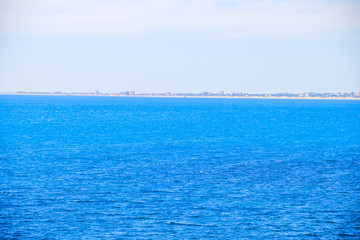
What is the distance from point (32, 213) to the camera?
32.9 metres

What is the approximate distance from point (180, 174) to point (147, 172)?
11.7 ft

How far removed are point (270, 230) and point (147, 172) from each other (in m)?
20.0

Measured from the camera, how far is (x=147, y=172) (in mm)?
47938

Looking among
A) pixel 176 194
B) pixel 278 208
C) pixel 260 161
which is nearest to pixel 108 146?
pixel 260 161

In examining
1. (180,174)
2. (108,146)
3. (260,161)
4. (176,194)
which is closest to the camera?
(176,194)

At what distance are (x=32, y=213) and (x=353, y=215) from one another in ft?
75.8

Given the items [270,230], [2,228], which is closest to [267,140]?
[270,230]

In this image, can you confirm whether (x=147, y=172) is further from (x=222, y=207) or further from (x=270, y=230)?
(x=270, y=230)

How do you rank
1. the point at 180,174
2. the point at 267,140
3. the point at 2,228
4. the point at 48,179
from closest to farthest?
the point at 2,228 < the point at 48,179 < the point at 180,174 < the point at 267,140

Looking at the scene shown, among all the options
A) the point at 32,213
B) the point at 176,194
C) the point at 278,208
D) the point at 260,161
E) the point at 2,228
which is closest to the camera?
the point at 2,228

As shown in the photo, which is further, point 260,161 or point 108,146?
point 108,146

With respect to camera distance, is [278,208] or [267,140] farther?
[267,140]

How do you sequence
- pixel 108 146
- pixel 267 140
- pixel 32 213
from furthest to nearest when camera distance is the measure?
pixel 267 140
pixel 108 146
pixel 32 213

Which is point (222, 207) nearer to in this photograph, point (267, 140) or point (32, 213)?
point (32, 213)
